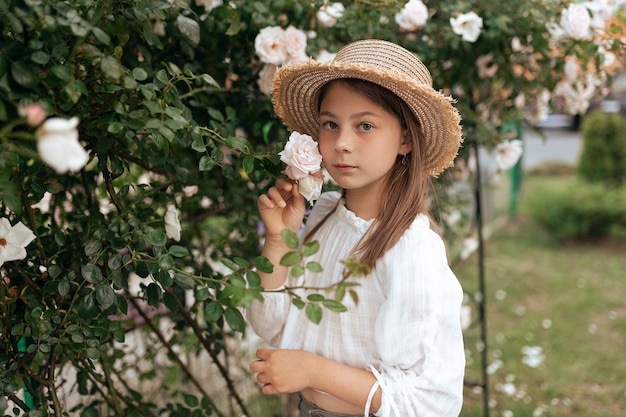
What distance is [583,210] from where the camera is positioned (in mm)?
5473

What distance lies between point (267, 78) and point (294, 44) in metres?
0.13

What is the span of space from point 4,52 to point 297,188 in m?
0.63

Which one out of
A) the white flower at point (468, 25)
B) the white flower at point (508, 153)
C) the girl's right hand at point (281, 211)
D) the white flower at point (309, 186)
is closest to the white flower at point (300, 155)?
the white flower at point (309, 186)

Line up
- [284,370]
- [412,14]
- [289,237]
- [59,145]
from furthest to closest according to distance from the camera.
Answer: [412,14] → [284,370] → [289,237] → [59,145]

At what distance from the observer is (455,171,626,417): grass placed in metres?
3.04

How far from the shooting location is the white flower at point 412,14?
5.82 ft

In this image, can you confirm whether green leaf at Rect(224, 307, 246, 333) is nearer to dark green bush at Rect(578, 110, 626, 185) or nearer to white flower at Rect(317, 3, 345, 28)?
white flower at Rect(317, 3, 345, 28)

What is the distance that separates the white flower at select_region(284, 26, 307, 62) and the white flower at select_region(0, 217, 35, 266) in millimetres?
810

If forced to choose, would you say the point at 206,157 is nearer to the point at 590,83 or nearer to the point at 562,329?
the point at 590,83

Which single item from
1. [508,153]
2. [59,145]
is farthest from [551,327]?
[59,145]

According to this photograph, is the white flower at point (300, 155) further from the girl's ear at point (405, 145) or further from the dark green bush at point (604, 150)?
the dark green bush at point (604, 150)

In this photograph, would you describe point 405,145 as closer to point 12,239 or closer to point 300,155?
point 300,155

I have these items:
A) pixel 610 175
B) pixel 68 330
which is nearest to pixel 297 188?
pixel 68 330

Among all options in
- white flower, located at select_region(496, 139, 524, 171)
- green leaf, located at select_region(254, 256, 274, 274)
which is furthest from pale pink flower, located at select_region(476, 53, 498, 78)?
green leaf, located at select_region(254, 256, 274, 274)
